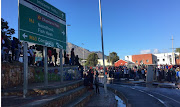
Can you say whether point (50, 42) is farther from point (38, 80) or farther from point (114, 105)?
point (114, 105)

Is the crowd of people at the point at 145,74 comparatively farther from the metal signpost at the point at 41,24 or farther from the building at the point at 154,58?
the building at the point at 154,58

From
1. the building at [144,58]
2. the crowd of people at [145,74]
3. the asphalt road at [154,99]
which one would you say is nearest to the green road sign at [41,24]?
the asphalt road at [154,99]

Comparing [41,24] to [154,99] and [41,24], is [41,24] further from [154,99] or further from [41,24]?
[154,99]

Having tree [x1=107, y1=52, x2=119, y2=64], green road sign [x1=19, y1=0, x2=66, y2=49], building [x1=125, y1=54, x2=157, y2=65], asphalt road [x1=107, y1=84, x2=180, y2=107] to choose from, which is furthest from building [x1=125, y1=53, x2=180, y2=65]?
green road sign [x1=19, y1=0, x2=66, y2=49]

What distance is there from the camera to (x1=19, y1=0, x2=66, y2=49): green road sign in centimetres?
742

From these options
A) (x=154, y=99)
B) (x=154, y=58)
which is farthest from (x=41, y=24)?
(x=154, y=58)

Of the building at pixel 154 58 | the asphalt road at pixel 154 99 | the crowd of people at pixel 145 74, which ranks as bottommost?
the asphalt road at pixel 154 99

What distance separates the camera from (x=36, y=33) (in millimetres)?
8203

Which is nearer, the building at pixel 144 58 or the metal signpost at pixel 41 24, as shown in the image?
the metal signpost at pixel 41 24

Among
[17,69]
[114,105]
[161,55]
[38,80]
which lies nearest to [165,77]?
[114,105]

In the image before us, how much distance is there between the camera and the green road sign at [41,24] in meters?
7.42

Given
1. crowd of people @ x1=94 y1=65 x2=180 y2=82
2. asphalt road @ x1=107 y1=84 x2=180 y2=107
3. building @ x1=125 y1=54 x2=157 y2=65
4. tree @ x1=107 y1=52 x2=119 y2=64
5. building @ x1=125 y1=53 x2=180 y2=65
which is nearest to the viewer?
asphalt road @ x1=107 y1=84 x2=180 y2=107

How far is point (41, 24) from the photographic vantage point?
343 inches

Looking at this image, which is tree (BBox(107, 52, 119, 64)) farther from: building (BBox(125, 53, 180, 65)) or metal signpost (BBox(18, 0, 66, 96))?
metal signpost (BBox(18, 0, 66, 96))
